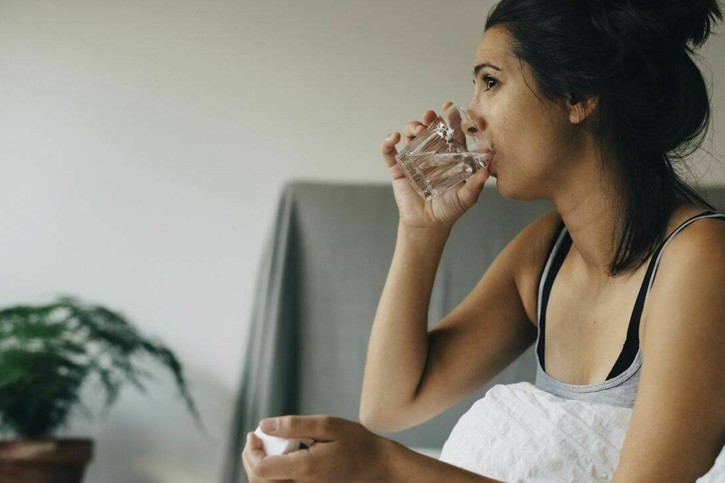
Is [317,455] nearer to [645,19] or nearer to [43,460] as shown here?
[645,19]

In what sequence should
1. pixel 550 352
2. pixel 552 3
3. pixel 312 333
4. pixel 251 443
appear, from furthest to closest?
pixel 312 333 → pixel 550 352 → pixel 552 3 → pixel 251 443

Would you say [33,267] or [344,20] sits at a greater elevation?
[344,20]

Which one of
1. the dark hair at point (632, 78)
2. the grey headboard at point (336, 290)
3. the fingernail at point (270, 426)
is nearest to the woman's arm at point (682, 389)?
the dark hair at point (632, 78)

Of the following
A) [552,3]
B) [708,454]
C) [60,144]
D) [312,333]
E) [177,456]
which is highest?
[552,3]

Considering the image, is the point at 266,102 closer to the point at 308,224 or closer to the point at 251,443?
the point at 308,224

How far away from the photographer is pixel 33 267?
2260mm

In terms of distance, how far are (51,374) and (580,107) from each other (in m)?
1.34

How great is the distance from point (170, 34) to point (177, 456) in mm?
1109

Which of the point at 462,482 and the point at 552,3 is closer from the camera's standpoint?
the point at 462,482

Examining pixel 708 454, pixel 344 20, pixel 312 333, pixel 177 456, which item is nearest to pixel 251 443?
pixel 708 454

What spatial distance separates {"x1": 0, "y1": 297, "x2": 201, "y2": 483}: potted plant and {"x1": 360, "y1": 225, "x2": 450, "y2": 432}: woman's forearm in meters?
0.90

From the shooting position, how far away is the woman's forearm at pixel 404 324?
1.31m

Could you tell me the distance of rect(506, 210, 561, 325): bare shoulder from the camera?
1.37 meters

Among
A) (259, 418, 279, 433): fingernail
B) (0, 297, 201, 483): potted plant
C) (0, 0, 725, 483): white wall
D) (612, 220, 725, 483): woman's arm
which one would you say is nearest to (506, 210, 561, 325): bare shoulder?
(612, 220, 725, 483): woman's arm
